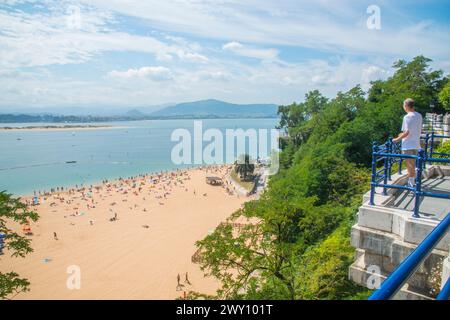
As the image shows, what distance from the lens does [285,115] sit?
2453 inches

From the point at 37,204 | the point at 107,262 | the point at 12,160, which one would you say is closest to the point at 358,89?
the point at 107,262

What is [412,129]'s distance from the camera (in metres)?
6.25

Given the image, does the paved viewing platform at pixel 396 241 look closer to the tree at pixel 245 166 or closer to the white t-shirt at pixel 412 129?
the white t-shirt at pixel 412 129

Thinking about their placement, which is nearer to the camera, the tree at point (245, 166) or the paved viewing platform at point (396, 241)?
the paved viewing platform at point (396, 241)

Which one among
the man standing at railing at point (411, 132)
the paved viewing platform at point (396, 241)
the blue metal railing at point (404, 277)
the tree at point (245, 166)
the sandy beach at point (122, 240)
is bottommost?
the sandy beach at point (122, 240)

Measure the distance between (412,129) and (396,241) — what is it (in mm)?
2776

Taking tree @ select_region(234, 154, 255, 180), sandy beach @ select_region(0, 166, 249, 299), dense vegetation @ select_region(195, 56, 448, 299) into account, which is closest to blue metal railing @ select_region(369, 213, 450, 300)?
dense vegetation @ select_region(195, 56, 448, 299)

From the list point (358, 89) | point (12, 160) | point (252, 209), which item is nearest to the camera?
point (252, 209)

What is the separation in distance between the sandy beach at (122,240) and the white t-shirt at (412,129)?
16884mm

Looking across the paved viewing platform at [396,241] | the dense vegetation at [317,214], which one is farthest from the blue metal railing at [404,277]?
the dense vegetation at [317,214]

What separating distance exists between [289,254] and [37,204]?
46202 mm

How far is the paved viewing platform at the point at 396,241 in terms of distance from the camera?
4.07m
